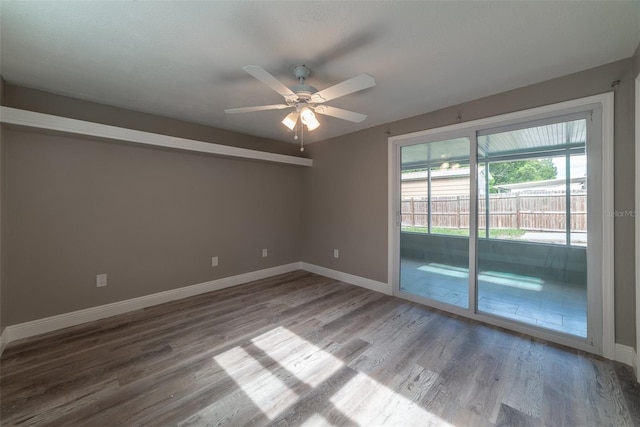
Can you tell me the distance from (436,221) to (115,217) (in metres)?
3.86

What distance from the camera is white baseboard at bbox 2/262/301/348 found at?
2414 mm

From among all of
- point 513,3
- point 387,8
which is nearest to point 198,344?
point 387,8

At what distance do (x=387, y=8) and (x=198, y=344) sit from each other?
298 cm

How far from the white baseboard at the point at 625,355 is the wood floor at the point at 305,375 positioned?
10 centimetres

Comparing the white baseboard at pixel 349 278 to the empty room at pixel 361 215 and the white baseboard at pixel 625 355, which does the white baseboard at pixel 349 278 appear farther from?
the white baseboard at pixel 625 355

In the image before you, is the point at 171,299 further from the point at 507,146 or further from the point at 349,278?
the point at 507,146

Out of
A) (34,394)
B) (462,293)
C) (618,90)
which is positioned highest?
(618,90)

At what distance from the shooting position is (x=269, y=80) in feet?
5.62

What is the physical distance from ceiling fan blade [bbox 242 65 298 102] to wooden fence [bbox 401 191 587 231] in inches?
85.4

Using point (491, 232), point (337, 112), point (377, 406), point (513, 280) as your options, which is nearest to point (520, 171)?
point (491, 232)

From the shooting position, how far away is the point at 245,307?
3113 millimetres

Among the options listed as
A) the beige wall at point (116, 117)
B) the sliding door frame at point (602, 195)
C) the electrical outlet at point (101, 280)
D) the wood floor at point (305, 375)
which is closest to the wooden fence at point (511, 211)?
the sliding door frame at point (602, 195)

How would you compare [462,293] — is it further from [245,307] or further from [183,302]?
[183,302]

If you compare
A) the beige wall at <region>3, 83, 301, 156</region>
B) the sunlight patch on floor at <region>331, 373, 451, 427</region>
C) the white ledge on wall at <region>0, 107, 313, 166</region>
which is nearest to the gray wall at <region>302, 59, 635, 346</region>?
the white ledge on wall at <region>0, 107, 313, 166</region>
